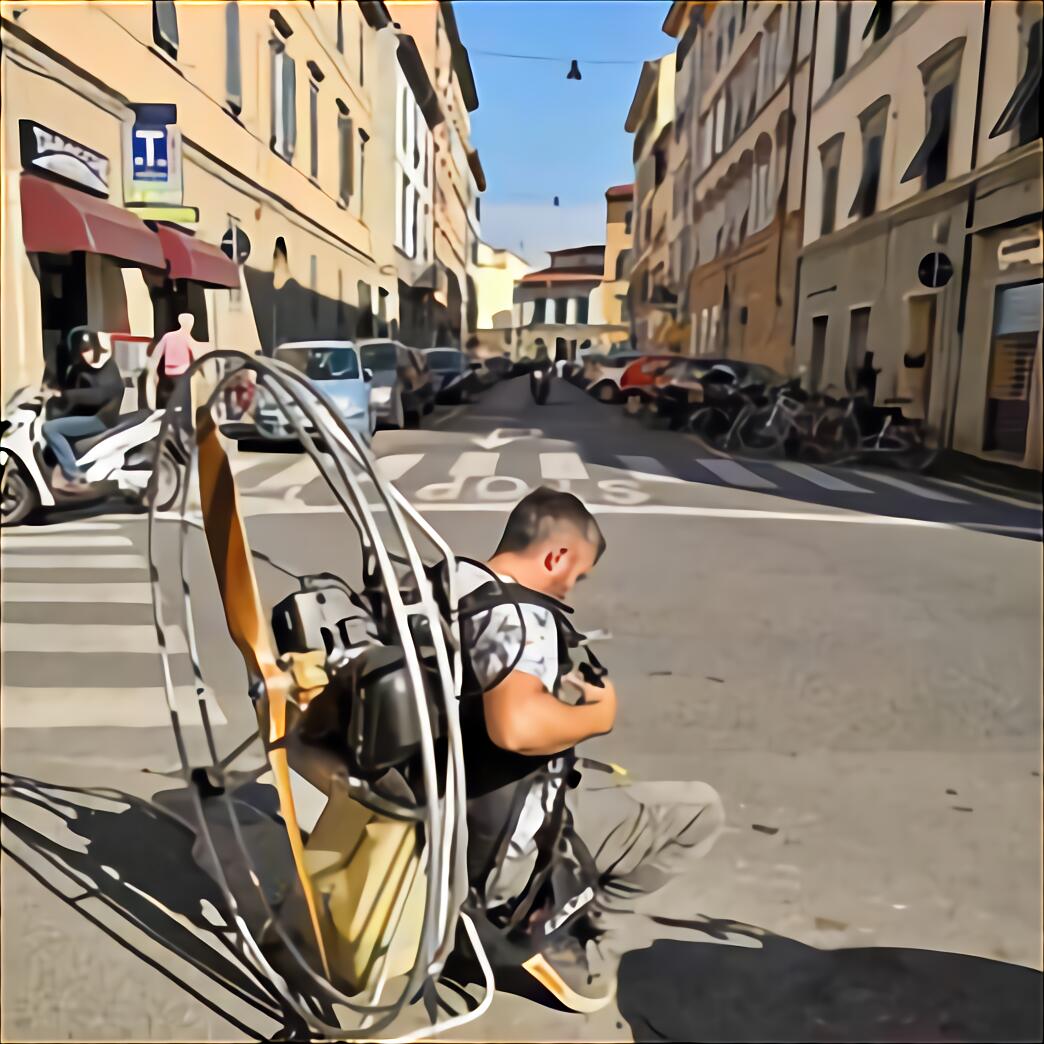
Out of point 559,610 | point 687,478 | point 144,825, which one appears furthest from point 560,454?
point 144,825

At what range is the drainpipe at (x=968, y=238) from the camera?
2.44 meters

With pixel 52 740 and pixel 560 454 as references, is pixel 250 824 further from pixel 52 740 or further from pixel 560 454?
pixel 560 454

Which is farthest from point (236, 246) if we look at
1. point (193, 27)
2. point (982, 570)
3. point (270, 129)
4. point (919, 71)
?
point (982, 570)

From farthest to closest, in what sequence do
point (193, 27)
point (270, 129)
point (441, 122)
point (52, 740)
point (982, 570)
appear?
point (982, 570), point (52, 740), point (270, 129), point (441, 122), point (193, 27)

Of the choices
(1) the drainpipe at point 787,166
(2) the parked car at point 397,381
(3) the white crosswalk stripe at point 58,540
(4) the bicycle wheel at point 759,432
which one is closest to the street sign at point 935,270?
(1) the drainpipe at point 787,166

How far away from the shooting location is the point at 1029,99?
2.52 m

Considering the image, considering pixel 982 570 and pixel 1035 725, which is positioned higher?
pixel 982 570

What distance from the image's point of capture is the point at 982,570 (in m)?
3.87

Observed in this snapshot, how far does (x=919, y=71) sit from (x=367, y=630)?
2.27m

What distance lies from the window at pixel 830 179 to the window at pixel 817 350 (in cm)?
28

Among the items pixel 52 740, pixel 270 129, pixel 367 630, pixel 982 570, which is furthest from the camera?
pixel 982 570

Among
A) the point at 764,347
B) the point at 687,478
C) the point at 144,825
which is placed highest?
the point at 764,347

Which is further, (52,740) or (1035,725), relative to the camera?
(1035,725)

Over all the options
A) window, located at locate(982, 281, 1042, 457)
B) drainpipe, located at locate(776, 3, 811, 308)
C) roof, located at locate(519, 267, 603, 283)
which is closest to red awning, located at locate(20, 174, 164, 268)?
roof, located at locate(519, 267, 603, 283)
